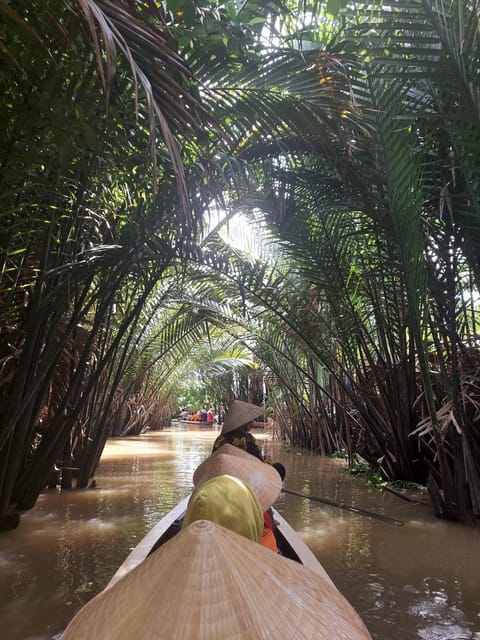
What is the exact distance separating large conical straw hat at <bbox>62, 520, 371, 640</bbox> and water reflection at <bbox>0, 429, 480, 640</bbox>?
1905mm

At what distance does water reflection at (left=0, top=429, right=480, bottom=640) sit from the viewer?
2.68m

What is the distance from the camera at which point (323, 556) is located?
373 centimetres

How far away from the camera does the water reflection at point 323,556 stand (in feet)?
8.78

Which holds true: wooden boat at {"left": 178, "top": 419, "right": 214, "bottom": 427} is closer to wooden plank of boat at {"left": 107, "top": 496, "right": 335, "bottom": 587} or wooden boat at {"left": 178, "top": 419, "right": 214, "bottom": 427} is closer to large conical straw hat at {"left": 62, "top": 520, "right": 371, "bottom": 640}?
wooden plank of boat at {"left": 107, "top": 496, "right": 335, "bottom": 587}

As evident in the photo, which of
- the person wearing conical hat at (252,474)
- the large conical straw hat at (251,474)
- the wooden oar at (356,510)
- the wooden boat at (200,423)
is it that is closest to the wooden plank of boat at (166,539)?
the person wearing conical hat at (252,474)

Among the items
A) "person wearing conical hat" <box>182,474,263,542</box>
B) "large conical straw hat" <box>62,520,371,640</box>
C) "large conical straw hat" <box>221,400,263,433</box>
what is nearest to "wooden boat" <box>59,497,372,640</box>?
"large conical straw hat" <box>62,520,371,640</box>

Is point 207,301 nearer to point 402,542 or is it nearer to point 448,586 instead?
point 402,542

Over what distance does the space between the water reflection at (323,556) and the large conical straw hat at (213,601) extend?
190 cm

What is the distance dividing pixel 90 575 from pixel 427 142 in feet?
12.6

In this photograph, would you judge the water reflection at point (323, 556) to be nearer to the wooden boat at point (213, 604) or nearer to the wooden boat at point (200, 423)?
the wooden boat at point (213, 604)

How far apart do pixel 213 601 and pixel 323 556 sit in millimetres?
3184

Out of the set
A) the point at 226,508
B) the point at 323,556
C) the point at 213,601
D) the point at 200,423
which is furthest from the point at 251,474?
the point at 200,423

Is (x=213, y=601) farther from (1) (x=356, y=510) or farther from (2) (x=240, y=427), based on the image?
(1) (x=356, y=510)

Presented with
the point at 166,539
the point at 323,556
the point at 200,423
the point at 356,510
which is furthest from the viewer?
the point at 200,423
